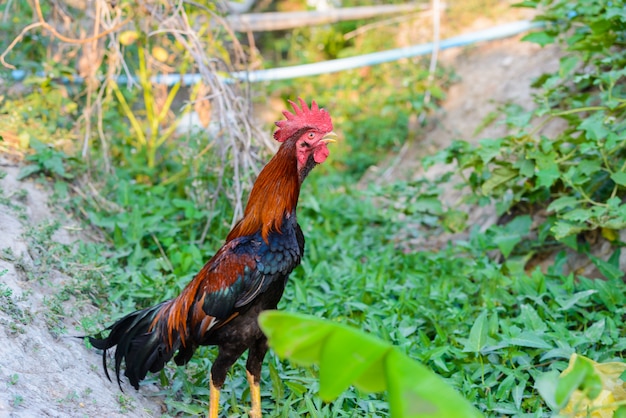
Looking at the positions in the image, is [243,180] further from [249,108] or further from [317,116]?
[317,116]

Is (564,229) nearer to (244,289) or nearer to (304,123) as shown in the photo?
(304,123)

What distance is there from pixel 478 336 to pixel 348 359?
199 cm

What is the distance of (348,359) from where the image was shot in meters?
1.74

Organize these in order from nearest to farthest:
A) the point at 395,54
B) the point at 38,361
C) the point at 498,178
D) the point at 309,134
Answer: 1. the point at 38,361
2. the point at 309,134
3. the point at 498,178
4. the point at 395,54

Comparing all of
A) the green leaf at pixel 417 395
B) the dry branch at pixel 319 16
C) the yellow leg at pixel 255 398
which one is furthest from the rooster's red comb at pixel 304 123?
the dry branch at pixel 319 16

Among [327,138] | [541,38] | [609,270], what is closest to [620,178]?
[609,270]

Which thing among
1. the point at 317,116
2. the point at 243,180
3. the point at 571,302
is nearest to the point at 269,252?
the point at 317,116

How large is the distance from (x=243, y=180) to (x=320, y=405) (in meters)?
1.79

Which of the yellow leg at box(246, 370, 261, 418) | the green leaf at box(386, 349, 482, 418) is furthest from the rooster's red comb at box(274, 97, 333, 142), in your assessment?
the green leaf at box(386, 349, 482, 418)

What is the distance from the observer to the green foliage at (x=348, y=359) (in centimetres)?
169

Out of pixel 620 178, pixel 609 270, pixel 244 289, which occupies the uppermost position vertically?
pixel 244 289

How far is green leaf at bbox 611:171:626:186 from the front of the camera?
4047 millimetres

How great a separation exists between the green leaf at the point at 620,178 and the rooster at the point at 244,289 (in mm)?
2107

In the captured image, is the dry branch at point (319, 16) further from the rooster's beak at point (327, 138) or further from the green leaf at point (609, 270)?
the rooster's beak at point (327, 138)
